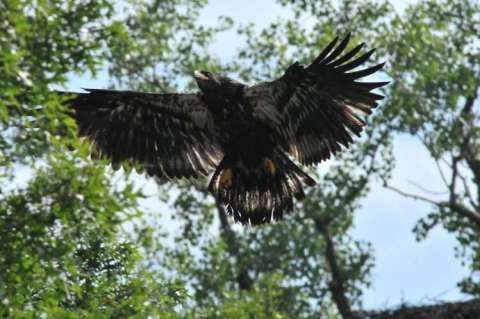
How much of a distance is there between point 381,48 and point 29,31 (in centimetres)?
1498

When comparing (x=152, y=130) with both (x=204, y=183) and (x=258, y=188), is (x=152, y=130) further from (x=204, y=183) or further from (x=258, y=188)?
(x=204, y=183)

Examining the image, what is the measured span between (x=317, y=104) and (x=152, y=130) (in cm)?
217

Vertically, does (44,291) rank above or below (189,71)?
below

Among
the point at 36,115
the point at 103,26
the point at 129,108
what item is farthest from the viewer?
the point at 129,108

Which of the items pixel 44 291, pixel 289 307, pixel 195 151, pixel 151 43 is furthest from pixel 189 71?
pixel 44 291

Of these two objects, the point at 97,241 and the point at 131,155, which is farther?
the point at 131,155

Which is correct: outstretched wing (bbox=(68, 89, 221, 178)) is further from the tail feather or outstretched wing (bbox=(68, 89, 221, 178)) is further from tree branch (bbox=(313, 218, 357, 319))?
tree branch (bbox=(313, 218, 357, 319))

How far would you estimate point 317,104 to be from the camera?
11477 mm

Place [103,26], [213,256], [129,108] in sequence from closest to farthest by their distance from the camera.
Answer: [103,26]
[129,108]
[213,256]

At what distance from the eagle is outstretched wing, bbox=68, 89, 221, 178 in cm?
1

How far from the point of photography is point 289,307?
894 inches

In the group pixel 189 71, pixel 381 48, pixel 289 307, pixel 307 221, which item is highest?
pixel 189 71

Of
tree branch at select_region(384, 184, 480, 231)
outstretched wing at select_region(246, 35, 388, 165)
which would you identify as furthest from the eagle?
tree branch at select_region(384, 184, 480, 231)

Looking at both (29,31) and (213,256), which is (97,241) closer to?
(29,31)
